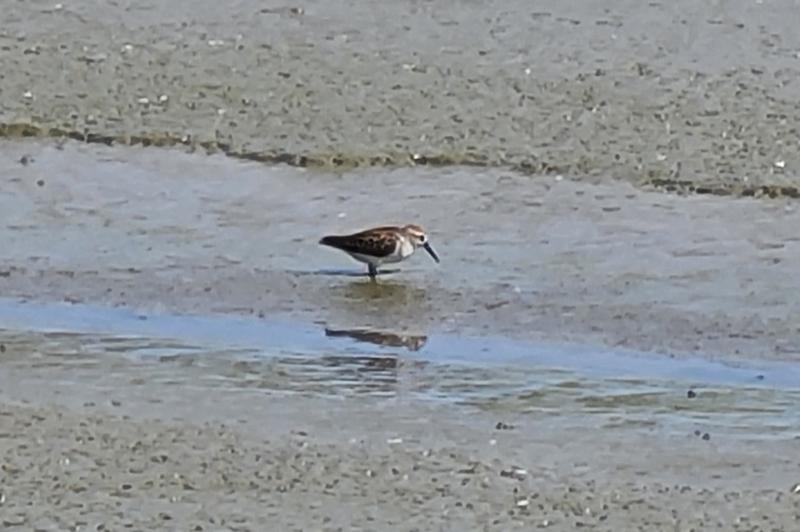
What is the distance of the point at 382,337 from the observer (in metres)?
9.55

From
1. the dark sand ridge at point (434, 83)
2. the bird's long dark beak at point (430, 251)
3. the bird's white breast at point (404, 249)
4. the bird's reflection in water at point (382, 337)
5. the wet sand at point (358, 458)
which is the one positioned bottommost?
the bird's reflection in water at point (382, 337)

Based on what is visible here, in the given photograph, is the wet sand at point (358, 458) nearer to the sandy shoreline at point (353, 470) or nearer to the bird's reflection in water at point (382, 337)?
the sandy shoreline at point (353, 470)

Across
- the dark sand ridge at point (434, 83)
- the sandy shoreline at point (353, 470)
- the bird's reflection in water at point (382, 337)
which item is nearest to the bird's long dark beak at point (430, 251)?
the bird's reflection in water at point (382, 337)

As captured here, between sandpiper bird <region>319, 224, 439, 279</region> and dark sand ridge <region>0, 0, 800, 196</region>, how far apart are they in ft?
4.85

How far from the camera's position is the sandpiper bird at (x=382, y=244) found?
10.2 metres

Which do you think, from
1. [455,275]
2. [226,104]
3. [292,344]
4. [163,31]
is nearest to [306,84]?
[226,104]

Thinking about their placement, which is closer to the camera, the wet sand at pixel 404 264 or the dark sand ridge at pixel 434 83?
the wet sand at pixel 404 264

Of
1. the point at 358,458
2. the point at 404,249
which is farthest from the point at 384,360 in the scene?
the point at 358,458

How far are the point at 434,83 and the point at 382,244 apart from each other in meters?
2.80

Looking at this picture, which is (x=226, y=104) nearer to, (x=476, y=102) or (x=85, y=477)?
(x=476, y=102)

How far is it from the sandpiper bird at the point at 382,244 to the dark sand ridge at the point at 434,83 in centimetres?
148

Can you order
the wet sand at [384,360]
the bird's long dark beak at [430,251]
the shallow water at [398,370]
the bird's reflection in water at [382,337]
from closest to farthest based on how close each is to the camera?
1. the wet sand at [384,360]
2. the shallow water at [398,370]
3. the bird's reflection in water at [382,337]
4. the bird's long dark beak at [430,251]

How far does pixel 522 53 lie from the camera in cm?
1337

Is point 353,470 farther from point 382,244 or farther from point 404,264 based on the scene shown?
point 404,264
